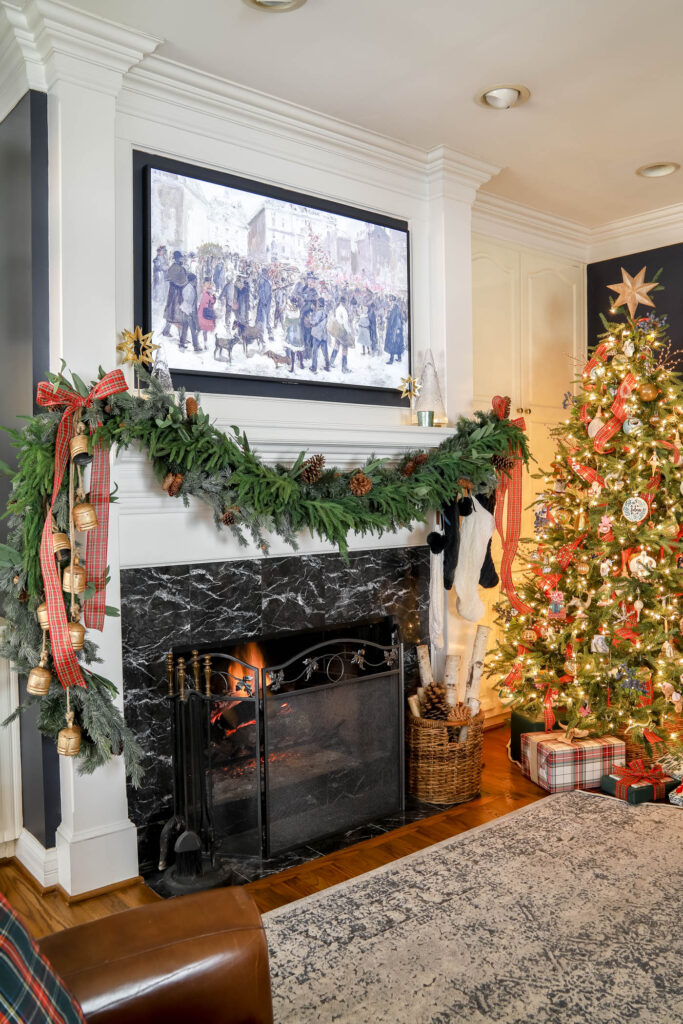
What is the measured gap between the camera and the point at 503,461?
11.1ft

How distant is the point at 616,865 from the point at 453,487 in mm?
1552

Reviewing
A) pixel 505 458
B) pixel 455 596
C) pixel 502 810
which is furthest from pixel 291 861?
pixel 505 458

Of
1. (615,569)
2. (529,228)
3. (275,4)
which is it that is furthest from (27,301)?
(529,228)

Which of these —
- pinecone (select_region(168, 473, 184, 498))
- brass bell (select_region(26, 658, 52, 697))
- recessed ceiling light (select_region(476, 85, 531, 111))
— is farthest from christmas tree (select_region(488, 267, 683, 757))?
brass bell (select_region(26, 658, 52, 697))

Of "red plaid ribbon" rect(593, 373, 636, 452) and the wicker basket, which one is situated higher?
"red plaid ribbon" rect(593, 373, 636, 452)

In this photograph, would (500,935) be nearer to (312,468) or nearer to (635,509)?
(312,468)

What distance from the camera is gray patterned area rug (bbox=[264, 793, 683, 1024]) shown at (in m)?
2.04

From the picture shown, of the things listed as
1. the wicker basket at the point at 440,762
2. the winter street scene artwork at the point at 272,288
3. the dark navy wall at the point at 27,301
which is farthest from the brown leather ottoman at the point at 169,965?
the wicker basket at the point at 440,762

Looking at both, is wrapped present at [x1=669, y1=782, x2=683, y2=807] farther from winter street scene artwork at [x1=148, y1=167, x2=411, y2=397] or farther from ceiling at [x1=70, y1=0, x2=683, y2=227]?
ceiling at [x1=70, y1=0, x2=683, y2=227]

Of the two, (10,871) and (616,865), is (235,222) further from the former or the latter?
(616,865)

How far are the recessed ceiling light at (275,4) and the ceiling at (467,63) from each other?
1.6 inches

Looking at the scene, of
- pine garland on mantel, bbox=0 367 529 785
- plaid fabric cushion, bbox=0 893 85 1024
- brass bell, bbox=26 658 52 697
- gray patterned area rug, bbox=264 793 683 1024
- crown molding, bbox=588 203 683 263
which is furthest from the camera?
crown molding, bbox=588 203 683 263

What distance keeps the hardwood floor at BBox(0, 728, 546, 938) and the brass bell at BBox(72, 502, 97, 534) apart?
1.19m

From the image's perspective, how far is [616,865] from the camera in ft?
9.16
